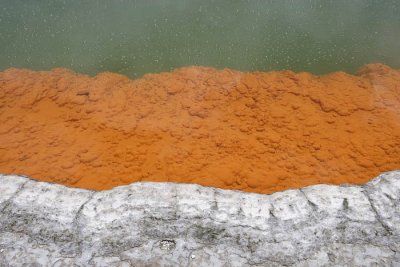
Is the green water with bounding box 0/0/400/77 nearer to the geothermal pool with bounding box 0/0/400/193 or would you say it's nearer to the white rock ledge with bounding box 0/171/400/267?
the geothermal pool with bounding box 0/0/400/193

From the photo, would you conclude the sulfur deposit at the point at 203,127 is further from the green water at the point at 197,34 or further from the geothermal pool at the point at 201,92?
the green water at the point at 197,34

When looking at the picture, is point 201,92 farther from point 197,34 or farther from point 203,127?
point 197,34

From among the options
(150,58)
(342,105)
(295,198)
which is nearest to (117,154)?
(150,58)

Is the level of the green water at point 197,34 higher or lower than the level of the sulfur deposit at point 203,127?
higher

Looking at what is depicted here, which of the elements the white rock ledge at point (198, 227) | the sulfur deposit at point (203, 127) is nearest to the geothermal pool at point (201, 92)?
the sulfur deposit at point (203, 127)

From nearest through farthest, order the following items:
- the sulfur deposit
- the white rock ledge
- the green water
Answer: the white rock ledge → the sulfur deposit → the green water

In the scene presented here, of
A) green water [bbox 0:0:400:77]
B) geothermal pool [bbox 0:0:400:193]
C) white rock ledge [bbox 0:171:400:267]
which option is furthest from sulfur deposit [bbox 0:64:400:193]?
white rock ledge [bbox 0:171:400:267]
